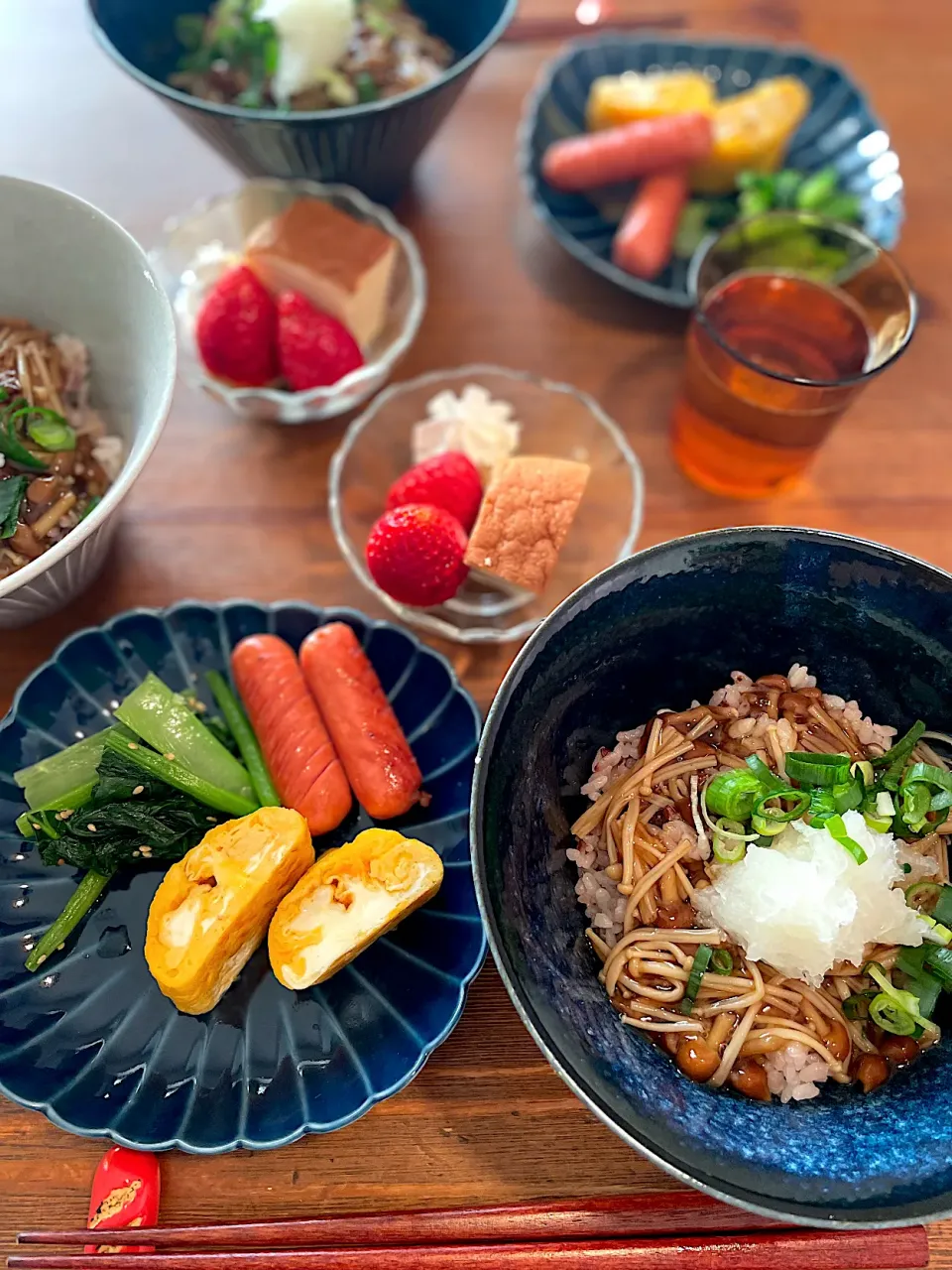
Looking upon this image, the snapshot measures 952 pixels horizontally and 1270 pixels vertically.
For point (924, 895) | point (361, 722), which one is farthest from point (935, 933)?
point (361, 722)

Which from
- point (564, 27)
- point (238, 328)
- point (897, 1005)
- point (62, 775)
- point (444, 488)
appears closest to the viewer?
point (897, 1005)

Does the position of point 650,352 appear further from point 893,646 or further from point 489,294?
point 893,646

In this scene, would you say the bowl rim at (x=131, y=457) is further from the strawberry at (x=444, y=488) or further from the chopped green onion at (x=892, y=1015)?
the chopped green onion at (x=892, y=1015)

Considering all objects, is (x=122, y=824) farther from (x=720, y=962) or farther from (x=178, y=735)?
(x=720, y=962)

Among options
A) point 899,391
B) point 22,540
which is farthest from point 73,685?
point 899,391

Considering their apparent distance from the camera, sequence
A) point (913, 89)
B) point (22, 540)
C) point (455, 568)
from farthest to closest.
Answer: point (913, 89) → point (455, 568) → point (22, 540)

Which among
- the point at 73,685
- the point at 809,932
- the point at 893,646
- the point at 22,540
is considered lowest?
the point at 73,685
